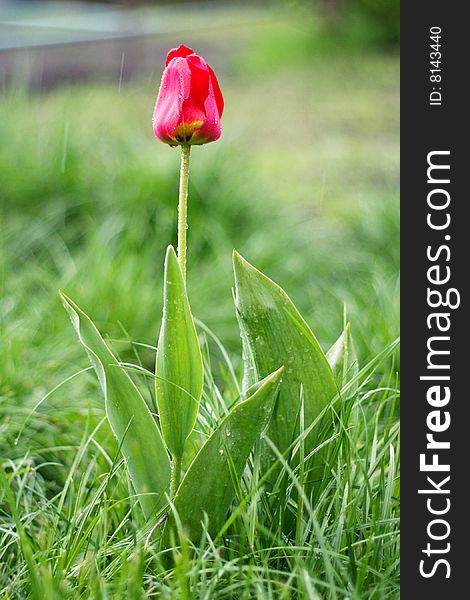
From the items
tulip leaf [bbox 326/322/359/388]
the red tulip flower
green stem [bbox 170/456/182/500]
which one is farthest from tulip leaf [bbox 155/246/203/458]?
tulip leaf [bbox 326/322/359/388]

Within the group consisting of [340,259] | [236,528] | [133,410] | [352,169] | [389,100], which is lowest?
[236,528]

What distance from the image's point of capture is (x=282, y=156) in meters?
4.88

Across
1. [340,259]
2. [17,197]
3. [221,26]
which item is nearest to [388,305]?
[340,259]

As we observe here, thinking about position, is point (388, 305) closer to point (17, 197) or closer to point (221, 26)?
point (17, 197)

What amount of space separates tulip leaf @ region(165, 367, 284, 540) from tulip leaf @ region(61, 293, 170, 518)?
4cm

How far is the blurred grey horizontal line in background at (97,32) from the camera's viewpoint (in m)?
7.06

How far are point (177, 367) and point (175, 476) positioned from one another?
16 cm

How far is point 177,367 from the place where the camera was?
1.15 m

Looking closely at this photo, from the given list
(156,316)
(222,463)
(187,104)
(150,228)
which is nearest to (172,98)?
(187,104)

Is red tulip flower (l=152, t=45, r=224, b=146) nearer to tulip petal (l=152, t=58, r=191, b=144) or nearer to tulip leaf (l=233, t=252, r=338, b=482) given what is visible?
tulip petal (l=152, t=58, r=191, b=144)

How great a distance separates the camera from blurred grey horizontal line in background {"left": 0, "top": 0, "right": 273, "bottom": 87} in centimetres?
706

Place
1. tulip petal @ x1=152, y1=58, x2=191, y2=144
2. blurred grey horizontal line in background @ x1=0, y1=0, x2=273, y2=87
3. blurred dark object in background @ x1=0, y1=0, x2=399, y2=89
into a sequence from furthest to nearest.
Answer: blurred dark object in background @ x1=0, y1=0, x2=399, y2=89 < blurred grey horizontal line in background @ x1=0, y1=0, x2=273, y2=87 < tulip petal @ x1=152, y1=58, x2=191, y2=144

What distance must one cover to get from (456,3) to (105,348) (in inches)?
26.8

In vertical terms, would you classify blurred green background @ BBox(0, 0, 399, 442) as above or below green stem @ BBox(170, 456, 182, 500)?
above
